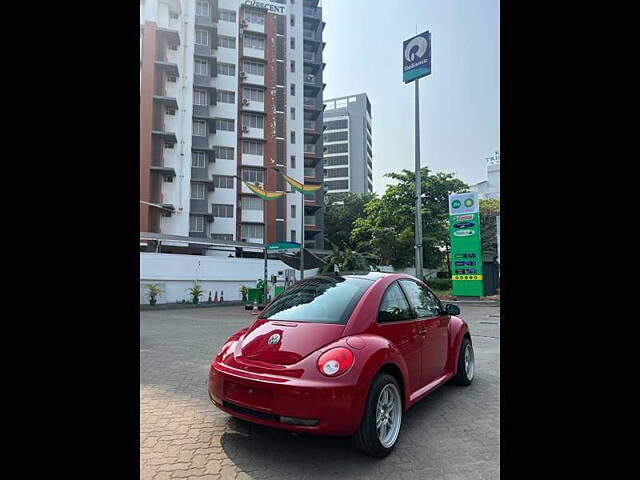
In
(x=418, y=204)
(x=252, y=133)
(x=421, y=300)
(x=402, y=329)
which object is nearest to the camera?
(x=402, y=329)

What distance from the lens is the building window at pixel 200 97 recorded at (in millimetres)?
38375

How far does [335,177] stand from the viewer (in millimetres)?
86500

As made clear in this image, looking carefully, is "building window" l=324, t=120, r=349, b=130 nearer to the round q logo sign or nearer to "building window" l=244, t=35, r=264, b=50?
"building window" l=244, t=35, r=264, b=50

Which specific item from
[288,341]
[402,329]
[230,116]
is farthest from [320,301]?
[230,116]

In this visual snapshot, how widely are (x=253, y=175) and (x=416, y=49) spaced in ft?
73.6

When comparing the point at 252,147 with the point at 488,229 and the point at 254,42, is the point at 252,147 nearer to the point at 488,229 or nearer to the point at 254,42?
the point at 254,42

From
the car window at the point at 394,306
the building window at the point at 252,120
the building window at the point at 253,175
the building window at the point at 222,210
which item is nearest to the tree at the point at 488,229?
the building window at the point at 253,175

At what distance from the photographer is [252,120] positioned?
1729 inches

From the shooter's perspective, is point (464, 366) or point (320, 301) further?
point (464, 366)

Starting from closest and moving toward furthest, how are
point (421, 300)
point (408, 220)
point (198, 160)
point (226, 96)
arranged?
1. point (421, 300)
2. point (408, 220)
3. point (198, 160)
4. point (226, 96)

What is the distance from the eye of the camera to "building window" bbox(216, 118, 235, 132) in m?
39.5
